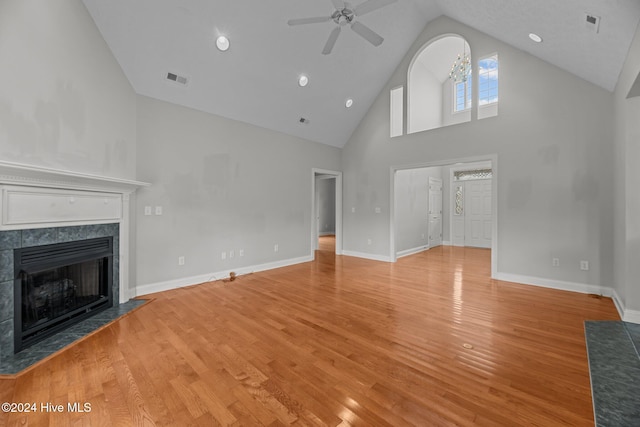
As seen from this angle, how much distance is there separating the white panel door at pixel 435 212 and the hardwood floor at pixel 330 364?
443cm

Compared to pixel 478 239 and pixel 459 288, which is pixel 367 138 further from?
pixel 478 239

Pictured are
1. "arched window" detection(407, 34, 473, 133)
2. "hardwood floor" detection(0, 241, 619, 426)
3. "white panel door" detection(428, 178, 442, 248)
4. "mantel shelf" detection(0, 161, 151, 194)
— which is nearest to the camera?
"hardwood floor" detection(0, 241, 619, 426)

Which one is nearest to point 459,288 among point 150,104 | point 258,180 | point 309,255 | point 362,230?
point 362,230

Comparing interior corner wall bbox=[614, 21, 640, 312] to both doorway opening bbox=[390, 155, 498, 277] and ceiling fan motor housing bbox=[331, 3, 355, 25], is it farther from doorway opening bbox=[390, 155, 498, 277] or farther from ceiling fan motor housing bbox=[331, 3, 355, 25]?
doorway opening bbox=[390, 155, 498, 277]

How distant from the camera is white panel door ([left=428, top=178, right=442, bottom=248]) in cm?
799

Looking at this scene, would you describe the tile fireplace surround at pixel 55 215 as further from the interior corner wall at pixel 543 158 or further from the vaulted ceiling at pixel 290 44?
the interior corner wall at pixel 543 158

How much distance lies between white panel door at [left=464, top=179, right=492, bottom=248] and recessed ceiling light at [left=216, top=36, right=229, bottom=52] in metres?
7.59

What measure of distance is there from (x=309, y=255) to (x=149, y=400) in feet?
15.2

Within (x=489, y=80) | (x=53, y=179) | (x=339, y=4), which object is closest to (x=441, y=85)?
(x=489, y=80)

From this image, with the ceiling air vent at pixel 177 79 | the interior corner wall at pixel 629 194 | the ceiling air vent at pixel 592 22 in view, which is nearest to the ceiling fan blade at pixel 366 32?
the ceiling air vent at pixel 592 22

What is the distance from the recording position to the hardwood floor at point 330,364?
1.57 meters

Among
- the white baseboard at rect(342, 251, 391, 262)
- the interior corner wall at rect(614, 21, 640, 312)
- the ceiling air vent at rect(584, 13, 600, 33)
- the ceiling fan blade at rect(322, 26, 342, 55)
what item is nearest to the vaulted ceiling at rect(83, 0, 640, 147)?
the ceiling air vent at rect(584, 13, 600, 33)

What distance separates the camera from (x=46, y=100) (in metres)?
2.44

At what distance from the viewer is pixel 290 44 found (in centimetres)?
408
